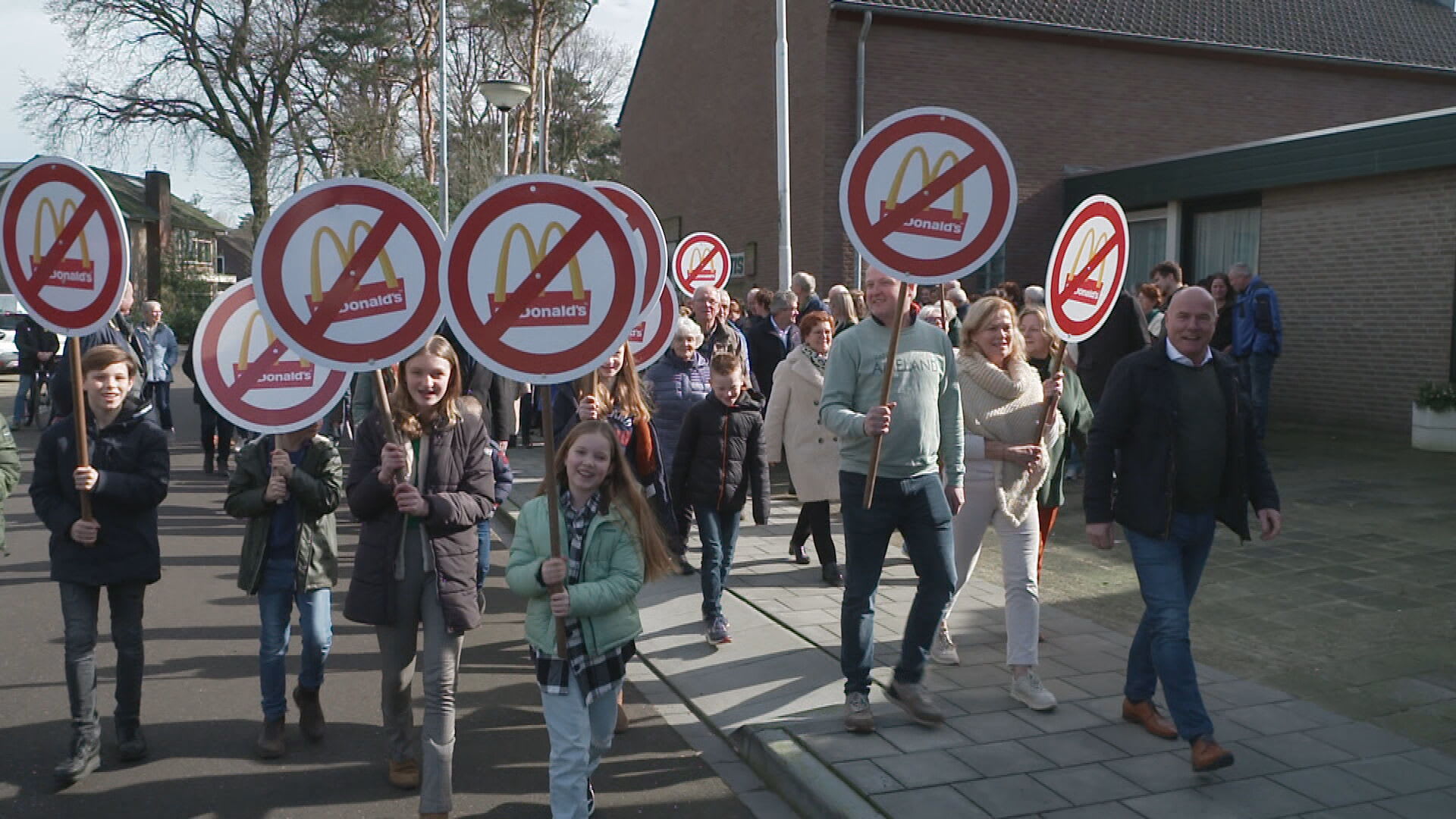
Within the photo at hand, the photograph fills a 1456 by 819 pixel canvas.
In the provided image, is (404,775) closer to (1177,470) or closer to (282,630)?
(282,630)

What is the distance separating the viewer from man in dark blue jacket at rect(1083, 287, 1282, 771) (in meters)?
4.63

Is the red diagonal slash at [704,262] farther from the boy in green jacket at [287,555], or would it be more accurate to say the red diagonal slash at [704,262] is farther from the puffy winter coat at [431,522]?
the puffy winter coat at [431,522]

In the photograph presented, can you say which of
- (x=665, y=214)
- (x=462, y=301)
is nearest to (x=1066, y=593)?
(x=462, y=301)

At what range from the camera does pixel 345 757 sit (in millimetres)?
4945

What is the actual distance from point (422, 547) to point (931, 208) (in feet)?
8.28

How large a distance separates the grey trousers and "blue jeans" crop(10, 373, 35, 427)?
15.2 m

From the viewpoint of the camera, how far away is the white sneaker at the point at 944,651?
19.3 ft

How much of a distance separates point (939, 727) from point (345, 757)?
250 centimetres

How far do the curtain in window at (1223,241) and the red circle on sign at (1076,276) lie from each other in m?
12.2

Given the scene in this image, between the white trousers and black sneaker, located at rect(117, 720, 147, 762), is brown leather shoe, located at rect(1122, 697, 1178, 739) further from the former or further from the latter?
black sneaker, located at rect(117, 720, 147, 762)

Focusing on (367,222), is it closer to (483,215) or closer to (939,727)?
(483,215)

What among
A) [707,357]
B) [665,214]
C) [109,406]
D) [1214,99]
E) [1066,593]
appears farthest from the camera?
[665,214]

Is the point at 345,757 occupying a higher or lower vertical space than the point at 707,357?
lower

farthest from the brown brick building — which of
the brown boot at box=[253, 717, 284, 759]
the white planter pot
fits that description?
the brown boot at box=[253, 717, 284, 759]
